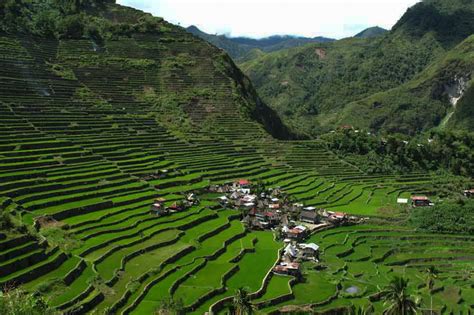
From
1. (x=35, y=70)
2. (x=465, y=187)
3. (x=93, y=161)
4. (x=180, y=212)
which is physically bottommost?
(x=465, y=187)

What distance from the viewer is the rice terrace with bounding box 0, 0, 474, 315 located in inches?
1112

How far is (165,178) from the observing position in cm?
5084

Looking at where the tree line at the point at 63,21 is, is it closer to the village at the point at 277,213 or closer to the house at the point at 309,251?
the village at the point at 277,213

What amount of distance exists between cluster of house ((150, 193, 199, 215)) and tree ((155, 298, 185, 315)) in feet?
51.8

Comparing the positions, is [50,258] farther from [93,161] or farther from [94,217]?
[93,161]

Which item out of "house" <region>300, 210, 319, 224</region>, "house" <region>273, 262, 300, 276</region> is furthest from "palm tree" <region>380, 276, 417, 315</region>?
"house" <region>300, 210, 319, 224</region>

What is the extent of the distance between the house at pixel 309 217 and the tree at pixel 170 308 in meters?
24.3

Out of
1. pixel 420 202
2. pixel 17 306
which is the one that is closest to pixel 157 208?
pixel 17 306

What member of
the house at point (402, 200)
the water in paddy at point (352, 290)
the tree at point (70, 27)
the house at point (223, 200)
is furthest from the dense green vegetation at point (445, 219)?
the tree at point (70, 27)

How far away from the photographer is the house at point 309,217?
4781 cm

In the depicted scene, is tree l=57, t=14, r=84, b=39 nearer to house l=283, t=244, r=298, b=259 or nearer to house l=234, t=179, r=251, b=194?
house l=234, t=179, r=251, b=194

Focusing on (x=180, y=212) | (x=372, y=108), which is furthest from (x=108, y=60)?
(x=372, y=108)

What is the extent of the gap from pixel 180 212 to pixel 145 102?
122 ft

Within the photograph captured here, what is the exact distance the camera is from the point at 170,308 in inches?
960
